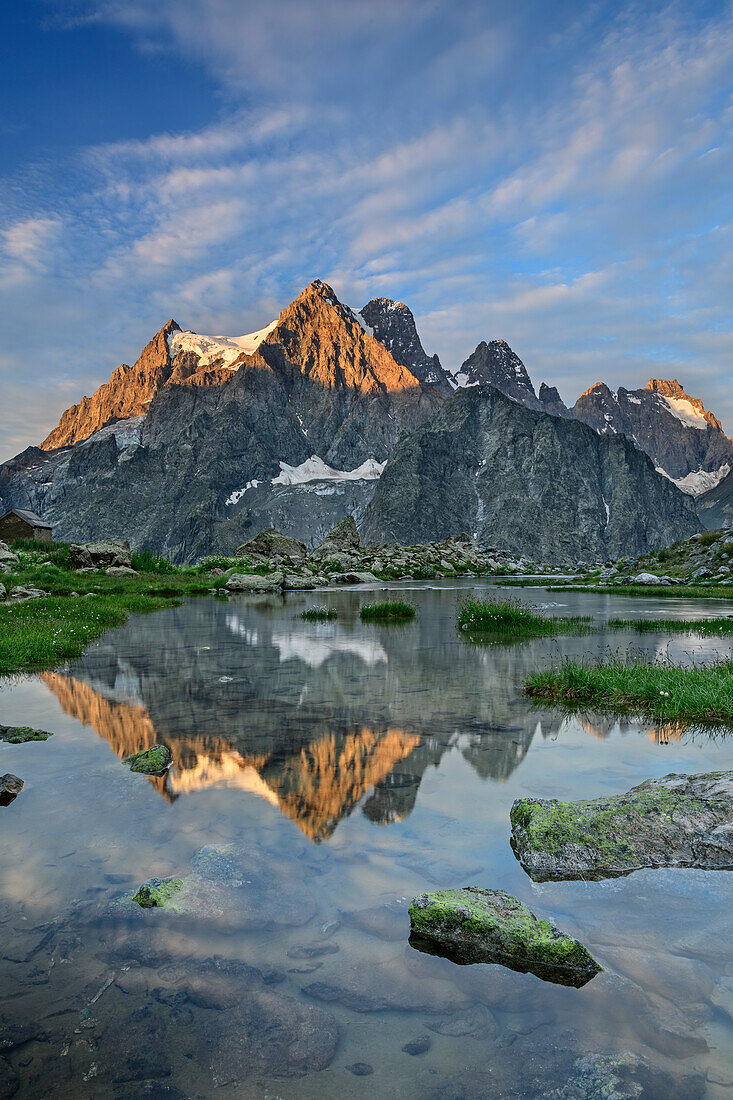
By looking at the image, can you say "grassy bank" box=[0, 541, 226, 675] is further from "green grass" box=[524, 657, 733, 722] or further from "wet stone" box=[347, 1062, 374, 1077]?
"wet stone" box=[347, 1062, 374, 1077]

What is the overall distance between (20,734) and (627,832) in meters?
9.07

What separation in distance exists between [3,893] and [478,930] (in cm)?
405

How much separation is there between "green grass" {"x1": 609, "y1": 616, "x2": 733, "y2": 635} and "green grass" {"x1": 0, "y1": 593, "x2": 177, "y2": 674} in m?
21.1

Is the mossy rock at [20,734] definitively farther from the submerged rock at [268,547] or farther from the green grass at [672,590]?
the submerged rock at [268,547]

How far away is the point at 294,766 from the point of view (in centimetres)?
838

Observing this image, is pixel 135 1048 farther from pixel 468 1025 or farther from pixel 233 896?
pixel 468 1025

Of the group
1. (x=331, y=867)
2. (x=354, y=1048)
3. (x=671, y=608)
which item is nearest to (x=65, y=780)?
(x=331, y=867)

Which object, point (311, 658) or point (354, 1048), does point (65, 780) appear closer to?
point (354, 1048)

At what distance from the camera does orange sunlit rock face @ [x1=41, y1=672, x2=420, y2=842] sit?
23.6ft

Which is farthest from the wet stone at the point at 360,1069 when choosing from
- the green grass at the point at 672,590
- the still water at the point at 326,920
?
the green grass at the point at 672,590

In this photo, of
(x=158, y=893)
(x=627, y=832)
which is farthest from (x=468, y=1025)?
(x=627, y=832)

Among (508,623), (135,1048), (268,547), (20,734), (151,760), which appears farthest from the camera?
(268,547)

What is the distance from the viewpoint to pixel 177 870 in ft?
18.5

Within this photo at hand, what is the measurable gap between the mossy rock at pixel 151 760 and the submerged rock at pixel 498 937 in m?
4.80
